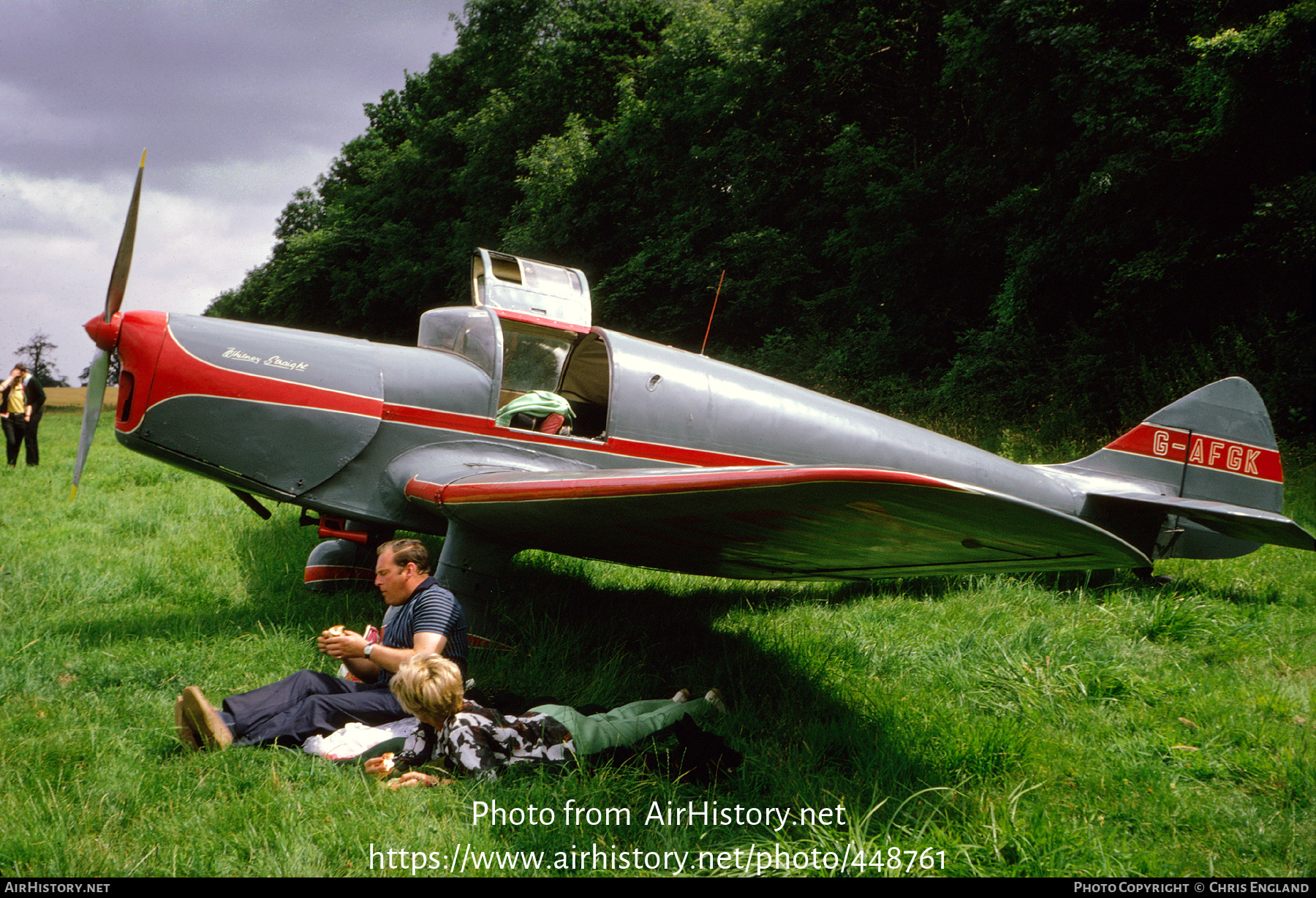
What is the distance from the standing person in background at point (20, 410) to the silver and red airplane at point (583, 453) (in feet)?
28.4

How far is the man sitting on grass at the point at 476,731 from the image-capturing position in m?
2.72

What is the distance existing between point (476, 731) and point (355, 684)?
0.88 m

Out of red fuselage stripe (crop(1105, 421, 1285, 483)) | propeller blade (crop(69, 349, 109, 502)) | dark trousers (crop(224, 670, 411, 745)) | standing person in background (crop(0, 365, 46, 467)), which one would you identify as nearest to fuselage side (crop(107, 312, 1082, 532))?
propeller blade (crop(69, 349, 109, 502))

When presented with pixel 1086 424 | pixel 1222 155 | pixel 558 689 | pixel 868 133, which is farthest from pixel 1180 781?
pixel 868 133

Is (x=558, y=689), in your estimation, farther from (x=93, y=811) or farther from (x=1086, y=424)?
(x=1086, y=424)

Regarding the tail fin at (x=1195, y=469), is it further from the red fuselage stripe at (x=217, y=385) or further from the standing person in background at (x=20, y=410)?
the standing person in background at (x=20, y=410)

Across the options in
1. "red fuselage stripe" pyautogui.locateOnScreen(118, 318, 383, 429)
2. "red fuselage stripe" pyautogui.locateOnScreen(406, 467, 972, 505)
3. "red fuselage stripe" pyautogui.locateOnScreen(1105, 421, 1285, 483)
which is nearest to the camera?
"red fuselage stripe" pyautogui.locateOnScreen(406, 467, 972, 505)

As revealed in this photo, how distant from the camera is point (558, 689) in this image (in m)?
3.69

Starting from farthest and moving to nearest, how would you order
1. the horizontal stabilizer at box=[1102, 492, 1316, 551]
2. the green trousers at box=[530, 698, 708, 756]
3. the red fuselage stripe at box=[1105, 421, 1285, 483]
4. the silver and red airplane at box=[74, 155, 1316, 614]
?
the red fuselage stripe at box=[1105, 421, 1285, 483] → the horizontal stabilizer at box=[1102, 492, 1316, 551] → the silver and red airplane at box=[74, 155, 1316, 614] → the green trousers at box=[530, 698, 708, 756]

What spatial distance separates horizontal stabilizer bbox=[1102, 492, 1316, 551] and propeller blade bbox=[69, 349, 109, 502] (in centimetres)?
641

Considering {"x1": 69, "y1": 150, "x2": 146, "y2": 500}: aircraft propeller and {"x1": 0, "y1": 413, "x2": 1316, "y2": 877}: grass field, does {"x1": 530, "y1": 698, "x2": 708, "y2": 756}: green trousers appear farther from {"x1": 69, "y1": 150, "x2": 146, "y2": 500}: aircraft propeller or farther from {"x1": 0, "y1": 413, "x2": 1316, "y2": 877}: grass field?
{"x1": 69, "y1": 150, "x2": 146, "y2": 500}: aircraft propeller

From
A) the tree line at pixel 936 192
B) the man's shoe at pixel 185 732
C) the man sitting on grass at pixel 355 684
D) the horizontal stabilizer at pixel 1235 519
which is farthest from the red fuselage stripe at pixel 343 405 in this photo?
the tree line at pixel 936 192

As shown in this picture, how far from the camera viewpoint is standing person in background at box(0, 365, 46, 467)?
11141 mm

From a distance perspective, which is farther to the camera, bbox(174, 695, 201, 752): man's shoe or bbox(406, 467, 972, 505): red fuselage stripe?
bbox(174, 695, 201, 752): man's shoe
